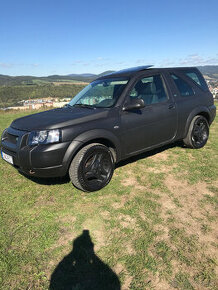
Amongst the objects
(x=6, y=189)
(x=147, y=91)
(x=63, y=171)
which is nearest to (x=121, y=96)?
(x=147, y=91)

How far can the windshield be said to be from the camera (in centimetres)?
368

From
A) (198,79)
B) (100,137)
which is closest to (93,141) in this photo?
(100,137)

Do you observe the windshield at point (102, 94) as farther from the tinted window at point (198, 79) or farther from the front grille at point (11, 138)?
the tinted window at point (198, 79)

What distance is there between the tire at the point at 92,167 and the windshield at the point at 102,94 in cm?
84

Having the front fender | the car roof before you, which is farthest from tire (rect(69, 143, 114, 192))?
the car roof

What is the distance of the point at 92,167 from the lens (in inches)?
129

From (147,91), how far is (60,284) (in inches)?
130

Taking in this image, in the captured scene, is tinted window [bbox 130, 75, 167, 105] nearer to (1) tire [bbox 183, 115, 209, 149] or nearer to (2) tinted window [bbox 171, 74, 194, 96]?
(2) tinted window [bbox 171, 74, 194, 96]

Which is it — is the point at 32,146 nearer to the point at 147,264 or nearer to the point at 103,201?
the point at 103,201

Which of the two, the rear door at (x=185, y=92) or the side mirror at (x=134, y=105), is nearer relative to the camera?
the side mirror at (x=134, y=105)

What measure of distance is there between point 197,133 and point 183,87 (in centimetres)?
114

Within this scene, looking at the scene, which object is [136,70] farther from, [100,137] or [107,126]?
[100,137]

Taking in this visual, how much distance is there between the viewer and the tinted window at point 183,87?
4434 millimetres

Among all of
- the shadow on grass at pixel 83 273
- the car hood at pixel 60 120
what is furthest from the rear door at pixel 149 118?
the shadow on grass at pixel 83 273
